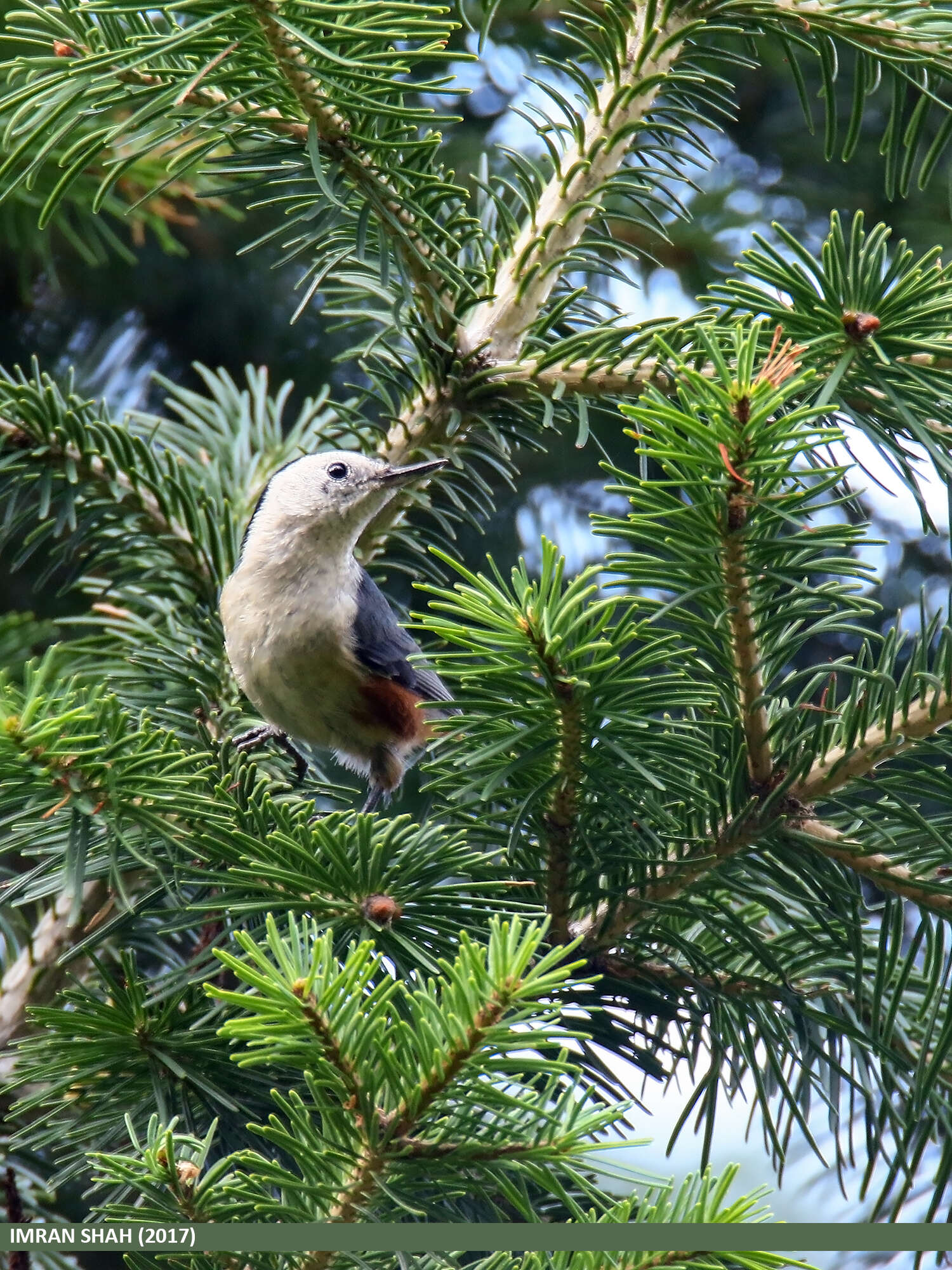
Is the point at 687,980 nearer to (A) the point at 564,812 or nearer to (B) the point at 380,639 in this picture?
(A) the point at 564,812

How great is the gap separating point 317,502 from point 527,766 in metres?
1.14

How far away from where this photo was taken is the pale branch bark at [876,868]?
1.46m

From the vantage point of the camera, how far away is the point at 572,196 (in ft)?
5.97

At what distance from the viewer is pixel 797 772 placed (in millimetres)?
1443

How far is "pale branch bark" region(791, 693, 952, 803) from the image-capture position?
1421 mm

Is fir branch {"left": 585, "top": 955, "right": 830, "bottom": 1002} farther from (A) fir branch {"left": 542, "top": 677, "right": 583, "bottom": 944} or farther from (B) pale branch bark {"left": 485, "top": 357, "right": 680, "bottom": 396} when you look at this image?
(B) pale branch bark {"left": 485, "top": 357, "right": 680, "bottom": 396}

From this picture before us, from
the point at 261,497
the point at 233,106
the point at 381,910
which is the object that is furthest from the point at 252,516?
the point at 381,910

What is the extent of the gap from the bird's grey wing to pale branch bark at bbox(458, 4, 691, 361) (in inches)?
28.8

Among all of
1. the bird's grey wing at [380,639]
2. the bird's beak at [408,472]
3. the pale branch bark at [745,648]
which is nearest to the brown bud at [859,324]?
the pale branch bark at [745,648]

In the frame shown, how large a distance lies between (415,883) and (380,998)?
0.89ft

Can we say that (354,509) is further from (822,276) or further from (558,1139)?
(558,1139)

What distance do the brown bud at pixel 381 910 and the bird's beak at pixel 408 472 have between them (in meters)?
0.82

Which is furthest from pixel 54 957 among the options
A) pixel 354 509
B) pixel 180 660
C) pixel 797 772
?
pixel 797 772

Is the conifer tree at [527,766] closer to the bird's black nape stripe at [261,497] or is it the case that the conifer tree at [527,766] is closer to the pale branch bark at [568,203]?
the pale branch bark at [568,203]
